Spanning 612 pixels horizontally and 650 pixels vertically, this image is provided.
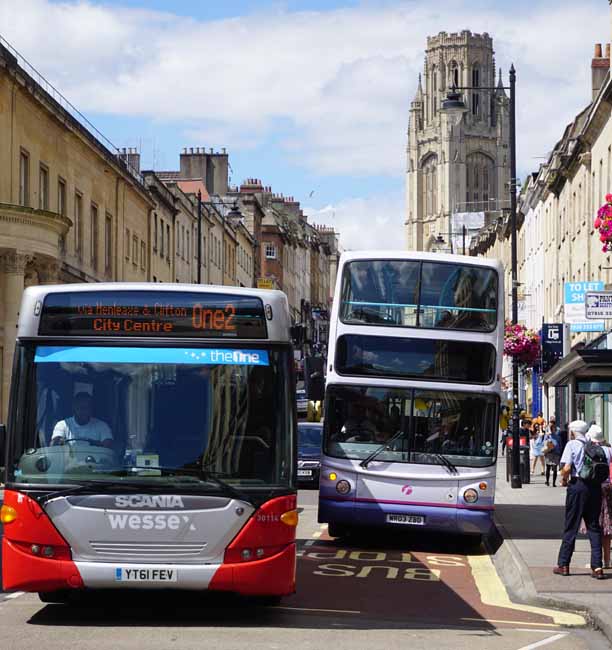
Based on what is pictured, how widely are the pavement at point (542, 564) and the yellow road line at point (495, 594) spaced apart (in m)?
0.10

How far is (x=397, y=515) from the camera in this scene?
64.4ft

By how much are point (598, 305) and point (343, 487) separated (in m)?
5.36

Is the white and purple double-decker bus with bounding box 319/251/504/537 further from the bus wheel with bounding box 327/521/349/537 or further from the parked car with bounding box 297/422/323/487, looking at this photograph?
the parked car with bounding box 297/422/323/487

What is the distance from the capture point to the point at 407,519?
1956 cm

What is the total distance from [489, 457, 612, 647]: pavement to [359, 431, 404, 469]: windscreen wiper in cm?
202

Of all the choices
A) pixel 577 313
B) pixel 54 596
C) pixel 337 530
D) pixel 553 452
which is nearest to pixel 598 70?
pixel 553 452

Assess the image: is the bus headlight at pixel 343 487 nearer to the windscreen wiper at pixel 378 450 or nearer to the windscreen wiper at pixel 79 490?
the windscreen wiper at pixel 378 450

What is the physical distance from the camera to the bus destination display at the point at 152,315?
11883 millimetres

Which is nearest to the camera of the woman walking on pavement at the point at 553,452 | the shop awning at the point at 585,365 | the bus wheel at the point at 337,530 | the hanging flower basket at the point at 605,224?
the bus wheel at the point at 337,530

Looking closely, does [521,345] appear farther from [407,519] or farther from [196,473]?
[196,473]

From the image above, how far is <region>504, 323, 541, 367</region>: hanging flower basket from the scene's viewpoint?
39.4 metres

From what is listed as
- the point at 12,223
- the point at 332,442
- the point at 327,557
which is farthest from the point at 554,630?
the point at 12,223

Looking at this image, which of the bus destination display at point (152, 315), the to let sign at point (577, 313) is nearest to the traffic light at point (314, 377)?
the bus destination display at point (152, 315)

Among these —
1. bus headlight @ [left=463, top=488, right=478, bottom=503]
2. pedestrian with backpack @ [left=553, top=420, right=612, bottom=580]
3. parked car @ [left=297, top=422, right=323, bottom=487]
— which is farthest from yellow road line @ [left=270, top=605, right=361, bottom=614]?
parked car @ [left=297, top=422, right=323, bottom=487]
